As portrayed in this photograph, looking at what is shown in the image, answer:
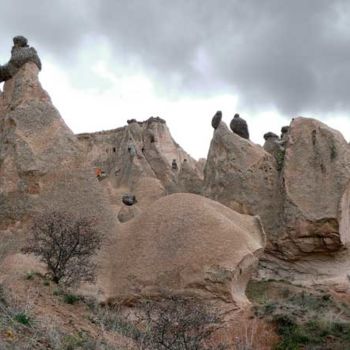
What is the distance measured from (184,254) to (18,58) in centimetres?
870

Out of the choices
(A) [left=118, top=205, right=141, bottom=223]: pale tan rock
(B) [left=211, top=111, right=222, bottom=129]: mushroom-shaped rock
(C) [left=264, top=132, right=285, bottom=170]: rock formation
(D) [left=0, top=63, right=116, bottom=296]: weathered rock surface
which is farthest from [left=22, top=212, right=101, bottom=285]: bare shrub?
(B) [left=211, top=111, right=222, bottom=129]: mushroom-shaped rock

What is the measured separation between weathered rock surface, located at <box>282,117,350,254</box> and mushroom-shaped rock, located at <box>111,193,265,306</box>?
240cm

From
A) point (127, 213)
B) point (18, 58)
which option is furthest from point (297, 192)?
point (18, 58)

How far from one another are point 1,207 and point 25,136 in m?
2.33

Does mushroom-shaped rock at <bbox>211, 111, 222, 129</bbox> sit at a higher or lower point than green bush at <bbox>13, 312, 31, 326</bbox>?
higher

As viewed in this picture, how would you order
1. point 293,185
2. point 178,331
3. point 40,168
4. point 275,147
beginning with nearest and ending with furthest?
point 178,331 → point 40,168 → point 293,185 → point 275,147

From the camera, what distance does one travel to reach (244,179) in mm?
21719

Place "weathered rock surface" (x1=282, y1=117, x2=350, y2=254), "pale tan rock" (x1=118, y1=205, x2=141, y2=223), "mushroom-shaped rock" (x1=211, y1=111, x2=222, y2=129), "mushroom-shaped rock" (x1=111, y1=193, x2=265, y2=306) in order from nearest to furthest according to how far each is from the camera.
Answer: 1. "mushroom-shaped rock" (x1=111, y1=193, x2=265, y2=306)
2. "weathered rock surface" (x1=282, y1=117, x2=350, y2=254)
3. "pale tan rock" (x1=118, y1=205, x2=141, y2=223)
4. "mushroom-shaped rock" (x1=211, y1=111, x2=222, y2=129)

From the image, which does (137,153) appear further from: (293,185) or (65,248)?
(65,248)

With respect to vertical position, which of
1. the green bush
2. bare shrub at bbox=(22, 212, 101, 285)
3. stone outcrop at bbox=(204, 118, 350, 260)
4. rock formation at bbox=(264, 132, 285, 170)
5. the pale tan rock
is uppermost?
rock formation at bbox=(264, 132, 285, 170)

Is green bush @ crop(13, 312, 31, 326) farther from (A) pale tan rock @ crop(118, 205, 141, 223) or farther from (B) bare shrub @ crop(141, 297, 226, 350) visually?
(A) pale tan rock @ crop(118, 205, 141, 223)

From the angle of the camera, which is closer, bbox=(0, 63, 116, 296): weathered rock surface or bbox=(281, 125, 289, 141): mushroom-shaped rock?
bbox=(0, 63, 116, 296): weathered rock surface

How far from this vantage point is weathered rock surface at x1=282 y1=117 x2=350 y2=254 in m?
19.5

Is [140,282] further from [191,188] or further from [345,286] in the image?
[191,188]
